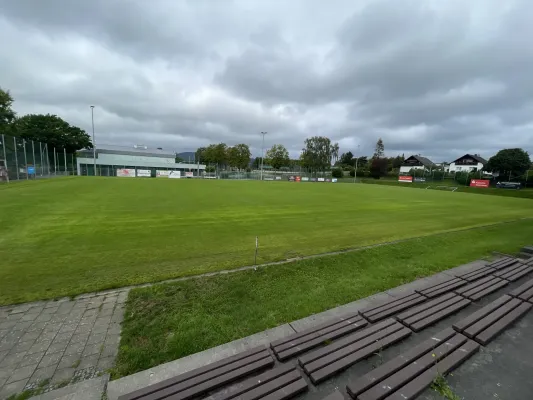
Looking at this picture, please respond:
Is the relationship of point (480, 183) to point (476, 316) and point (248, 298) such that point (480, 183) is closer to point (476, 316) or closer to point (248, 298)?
point (476, 316)

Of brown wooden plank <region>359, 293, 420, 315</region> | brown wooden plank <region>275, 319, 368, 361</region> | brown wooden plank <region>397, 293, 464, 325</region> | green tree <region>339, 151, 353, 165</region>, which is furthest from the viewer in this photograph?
green tree <region>339, 151, 353, 165</region>

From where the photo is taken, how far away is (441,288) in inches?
161

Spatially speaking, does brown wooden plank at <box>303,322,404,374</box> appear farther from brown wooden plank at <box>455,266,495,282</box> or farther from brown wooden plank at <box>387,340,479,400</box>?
brown wooden plank at <box>455,266,495,282</box>

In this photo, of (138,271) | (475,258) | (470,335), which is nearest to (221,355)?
(470,335)

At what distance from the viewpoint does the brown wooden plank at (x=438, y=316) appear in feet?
9.64

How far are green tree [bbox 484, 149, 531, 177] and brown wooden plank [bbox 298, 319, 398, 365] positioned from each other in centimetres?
8758

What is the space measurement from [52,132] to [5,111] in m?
27.3

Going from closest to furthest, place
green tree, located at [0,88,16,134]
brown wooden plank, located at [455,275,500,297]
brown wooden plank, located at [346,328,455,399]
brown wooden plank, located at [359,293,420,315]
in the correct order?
brown wooden plank, located at [346,328,455,399], brown wooden plank, located at [359,293,420,315], brown wooden plank, located at [455,275,500,297], green tree, located at [0,88,16,134]

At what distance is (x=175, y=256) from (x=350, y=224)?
762 cm

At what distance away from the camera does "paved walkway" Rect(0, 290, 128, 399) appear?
2.75 m

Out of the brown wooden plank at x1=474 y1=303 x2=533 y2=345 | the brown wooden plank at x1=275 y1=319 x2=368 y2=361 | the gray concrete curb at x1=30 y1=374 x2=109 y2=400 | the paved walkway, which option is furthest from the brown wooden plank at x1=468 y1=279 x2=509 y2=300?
the paved walkway

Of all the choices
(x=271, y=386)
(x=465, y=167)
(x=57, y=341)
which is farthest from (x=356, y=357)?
(x=465, y=167)

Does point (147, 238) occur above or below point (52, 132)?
below

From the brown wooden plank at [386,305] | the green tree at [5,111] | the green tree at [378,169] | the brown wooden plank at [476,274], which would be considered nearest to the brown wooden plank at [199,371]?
the brown wooden plank at [386,305]
